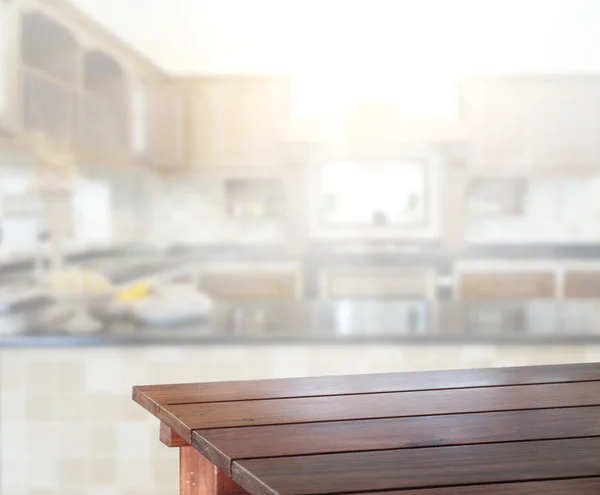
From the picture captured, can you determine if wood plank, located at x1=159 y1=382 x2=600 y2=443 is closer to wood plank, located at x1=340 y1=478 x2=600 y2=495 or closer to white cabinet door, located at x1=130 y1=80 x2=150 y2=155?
wood plank, located at x1=340 y1=478 x2=600 y2=495

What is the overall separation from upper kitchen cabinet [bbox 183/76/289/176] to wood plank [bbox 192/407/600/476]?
159cm

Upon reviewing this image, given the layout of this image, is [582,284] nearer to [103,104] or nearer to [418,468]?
[103,104]

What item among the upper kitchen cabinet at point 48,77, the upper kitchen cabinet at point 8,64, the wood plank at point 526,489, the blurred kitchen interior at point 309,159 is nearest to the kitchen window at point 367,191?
the blurred kitchen interior at point 309,159

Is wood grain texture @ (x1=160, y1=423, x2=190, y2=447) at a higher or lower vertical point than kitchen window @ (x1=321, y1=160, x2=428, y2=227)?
lower

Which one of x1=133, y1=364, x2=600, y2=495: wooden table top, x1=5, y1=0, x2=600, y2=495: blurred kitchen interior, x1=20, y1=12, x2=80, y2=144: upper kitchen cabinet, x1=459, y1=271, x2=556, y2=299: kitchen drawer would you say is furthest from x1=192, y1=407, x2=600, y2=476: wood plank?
x1=20, y1=12, x2=80, y2=144: upper kitchen cabinet

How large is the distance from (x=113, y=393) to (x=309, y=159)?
99cm

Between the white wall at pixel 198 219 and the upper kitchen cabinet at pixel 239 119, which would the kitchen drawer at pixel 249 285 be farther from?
the upper kitchen cabinet at pixel 239 119

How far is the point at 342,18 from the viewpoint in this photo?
97.7 inches

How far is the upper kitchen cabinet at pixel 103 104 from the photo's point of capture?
8.23ft

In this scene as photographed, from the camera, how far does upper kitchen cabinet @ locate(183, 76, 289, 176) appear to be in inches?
98.6

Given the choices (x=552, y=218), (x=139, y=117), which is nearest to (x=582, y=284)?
(x=552, y=218)

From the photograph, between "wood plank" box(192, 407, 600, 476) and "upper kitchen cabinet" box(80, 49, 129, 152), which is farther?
"upper kitchen cabinet" box(80, 49, 129, 152)

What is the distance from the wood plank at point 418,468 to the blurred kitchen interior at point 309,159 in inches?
59.1

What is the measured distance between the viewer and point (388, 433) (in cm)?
98
